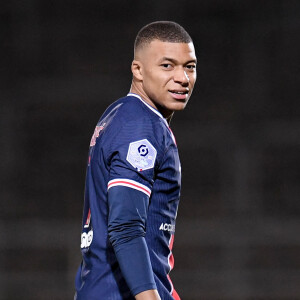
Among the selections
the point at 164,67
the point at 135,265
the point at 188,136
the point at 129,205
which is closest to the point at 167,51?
the point at 164,67

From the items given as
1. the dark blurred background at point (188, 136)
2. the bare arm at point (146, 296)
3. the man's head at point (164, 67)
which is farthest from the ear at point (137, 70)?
the dark blurred background at point (188, 136)

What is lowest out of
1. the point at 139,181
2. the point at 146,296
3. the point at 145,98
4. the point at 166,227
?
the point at 146,296

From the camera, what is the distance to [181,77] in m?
1.94

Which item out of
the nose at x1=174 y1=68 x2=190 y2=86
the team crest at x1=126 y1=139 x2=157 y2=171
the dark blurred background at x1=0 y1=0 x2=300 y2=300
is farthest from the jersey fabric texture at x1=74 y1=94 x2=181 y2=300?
the dark blurred background at x1=0 y1=0 x2=300 y2=300

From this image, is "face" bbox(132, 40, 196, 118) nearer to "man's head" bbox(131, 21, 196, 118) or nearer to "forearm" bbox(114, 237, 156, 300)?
"man's head" bbox(131, 21, 196, 118)

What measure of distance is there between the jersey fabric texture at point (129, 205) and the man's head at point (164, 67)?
0.06m

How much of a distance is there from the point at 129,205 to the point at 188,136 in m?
3.31

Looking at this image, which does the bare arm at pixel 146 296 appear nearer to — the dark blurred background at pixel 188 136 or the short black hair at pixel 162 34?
the short black hair at pixel 162 34

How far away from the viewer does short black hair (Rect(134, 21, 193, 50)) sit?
1.95m

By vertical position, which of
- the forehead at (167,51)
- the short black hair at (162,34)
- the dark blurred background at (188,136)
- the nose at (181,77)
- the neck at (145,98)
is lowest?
the dark blurred background at (188,136)

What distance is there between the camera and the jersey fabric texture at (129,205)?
1717 mm

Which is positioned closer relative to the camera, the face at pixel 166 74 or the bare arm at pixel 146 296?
the bare arm at pixel 146 296

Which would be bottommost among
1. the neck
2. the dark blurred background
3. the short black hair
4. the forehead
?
the dark blurred background

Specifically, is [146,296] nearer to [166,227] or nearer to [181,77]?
[166,227]
